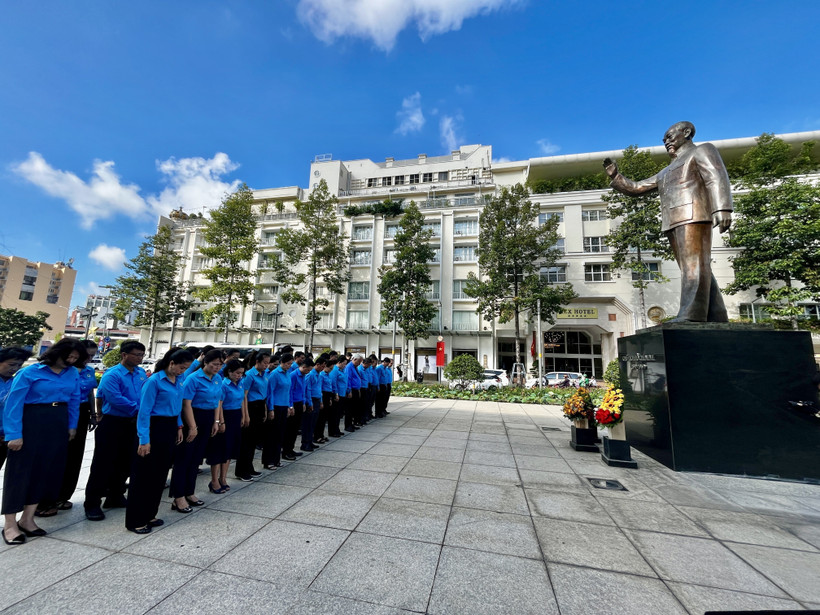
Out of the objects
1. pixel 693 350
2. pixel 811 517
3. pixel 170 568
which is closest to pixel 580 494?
pixel 811 517

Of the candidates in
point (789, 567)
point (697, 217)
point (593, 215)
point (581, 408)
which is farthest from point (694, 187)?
point (593, 215)

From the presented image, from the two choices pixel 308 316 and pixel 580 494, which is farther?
pixel 308 316

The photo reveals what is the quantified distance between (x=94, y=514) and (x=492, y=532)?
396 centimetres

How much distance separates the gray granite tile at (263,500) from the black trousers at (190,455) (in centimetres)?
30

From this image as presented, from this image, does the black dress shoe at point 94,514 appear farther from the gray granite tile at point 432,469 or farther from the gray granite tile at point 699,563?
the gray granite tile at point 699,563

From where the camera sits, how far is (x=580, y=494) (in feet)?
14.3

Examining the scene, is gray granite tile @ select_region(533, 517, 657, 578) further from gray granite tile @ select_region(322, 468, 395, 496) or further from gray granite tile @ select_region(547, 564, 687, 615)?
gray granite tile @ select_region(322, 468, 395, 496)

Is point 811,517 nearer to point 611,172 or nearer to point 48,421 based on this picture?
point 611,172

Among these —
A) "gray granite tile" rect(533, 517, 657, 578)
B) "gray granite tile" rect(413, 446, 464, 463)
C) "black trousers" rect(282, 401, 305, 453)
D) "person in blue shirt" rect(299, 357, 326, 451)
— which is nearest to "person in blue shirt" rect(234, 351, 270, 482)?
"black trousers" rect(282, 401, 305, 453)

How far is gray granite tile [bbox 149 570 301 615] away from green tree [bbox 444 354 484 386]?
1609 centimetres

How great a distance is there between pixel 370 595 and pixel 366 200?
123 feet

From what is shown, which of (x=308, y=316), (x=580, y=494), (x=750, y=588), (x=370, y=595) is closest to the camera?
(x=370, y=595)

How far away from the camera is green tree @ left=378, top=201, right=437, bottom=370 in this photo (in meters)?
26.0

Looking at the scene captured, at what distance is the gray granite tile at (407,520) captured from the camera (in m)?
3.21
